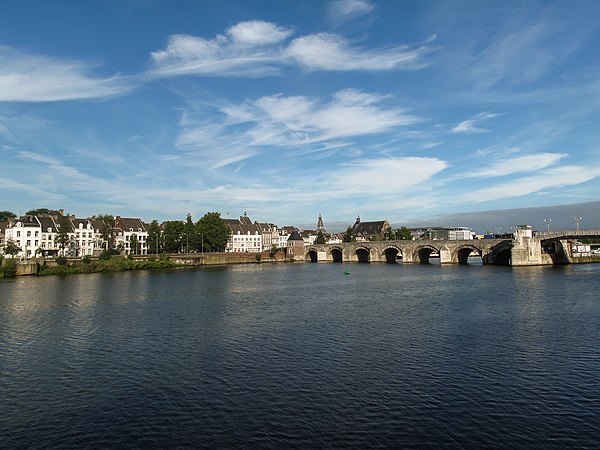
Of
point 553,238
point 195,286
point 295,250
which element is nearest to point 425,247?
point 553,238

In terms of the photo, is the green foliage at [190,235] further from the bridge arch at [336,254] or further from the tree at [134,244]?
the bridge arch at [336,254]

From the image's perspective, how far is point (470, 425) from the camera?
17469mm

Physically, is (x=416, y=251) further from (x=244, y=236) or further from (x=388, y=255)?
(x=244, y=236)

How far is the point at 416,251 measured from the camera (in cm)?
11962

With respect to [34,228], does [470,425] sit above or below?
below

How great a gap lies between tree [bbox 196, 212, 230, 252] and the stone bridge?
30.5 metres

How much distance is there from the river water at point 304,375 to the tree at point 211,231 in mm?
88009

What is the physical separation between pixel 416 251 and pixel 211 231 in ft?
193

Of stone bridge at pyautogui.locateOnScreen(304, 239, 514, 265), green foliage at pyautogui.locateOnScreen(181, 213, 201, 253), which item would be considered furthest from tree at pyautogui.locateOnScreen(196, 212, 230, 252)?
stone bridge at pyautogui.locateOnScreen(304, 239, 514, 265)

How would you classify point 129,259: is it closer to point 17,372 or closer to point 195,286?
point 195,286

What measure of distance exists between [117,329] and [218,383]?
53.0ft

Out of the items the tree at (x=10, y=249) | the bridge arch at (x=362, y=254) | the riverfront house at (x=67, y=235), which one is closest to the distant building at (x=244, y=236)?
the riverfront house at (x=67, y=235)

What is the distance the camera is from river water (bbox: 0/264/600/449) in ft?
56.1

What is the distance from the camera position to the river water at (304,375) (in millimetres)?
17109
